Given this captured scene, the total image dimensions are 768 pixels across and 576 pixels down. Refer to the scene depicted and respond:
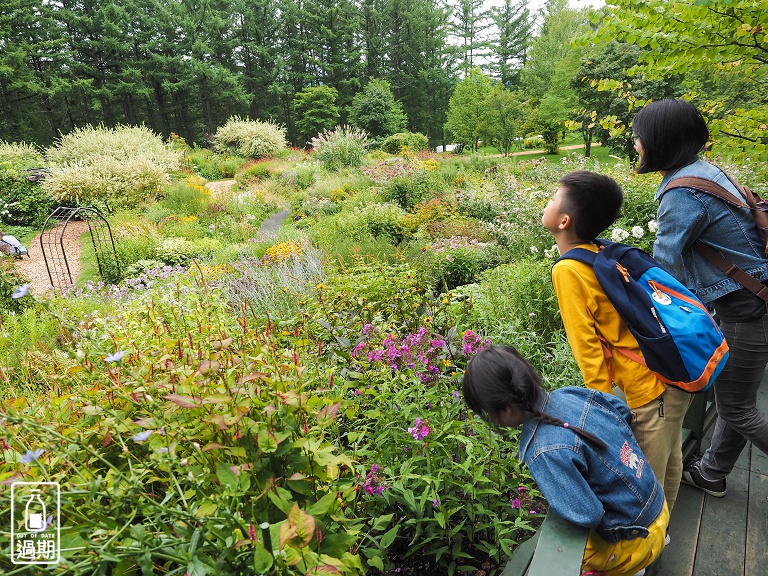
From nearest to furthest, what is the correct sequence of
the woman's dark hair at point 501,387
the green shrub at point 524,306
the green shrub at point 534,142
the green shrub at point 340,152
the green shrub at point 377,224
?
the woman's dark hair at point 501,387, the green shrub at point 524,306, the green shrub at point 377,224, the green shrub at point 534,142, the green shrub at point 340,152

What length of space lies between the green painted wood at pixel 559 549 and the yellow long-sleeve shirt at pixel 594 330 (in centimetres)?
53

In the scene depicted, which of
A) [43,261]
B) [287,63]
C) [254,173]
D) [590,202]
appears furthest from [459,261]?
[287,63]

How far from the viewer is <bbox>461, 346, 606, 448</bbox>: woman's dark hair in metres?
1.29

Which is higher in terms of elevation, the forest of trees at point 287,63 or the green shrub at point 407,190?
the forest of trees at point 287,63

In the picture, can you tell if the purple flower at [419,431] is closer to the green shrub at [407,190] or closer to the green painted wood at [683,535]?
the green painted wood at [683,535]

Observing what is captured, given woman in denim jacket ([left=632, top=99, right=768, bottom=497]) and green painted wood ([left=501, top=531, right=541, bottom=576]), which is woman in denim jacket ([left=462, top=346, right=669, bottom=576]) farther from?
woman in denim jacket ([left=632, top=99, right=768, bottom=497])

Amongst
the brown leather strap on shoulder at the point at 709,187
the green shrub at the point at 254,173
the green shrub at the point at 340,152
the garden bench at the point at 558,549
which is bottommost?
the garden bench at the point at 558,549

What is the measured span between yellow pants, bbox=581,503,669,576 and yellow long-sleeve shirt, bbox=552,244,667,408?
0.42 m

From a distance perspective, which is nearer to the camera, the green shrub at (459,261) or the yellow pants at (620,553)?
the yellow pants at (620,553)

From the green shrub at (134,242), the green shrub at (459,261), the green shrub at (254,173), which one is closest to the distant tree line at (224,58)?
the green shrub at (254,173)

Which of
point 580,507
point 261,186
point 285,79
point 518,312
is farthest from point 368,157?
point 285,79

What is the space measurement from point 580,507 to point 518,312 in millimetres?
2656

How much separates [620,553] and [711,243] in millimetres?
1255

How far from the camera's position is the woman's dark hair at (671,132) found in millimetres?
1754
